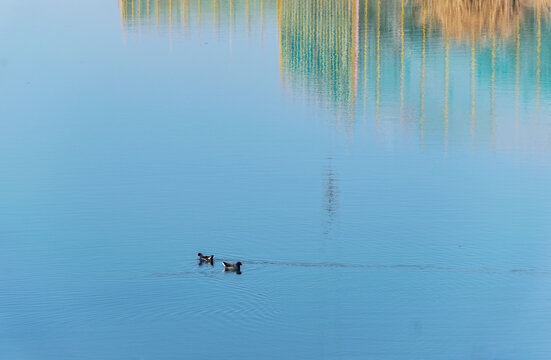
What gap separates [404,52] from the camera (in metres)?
28.7

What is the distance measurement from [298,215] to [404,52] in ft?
48.5

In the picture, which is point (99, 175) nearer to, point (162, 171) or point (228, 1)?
point (162, 171)

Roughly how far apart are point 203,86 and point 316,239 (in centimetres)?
1081

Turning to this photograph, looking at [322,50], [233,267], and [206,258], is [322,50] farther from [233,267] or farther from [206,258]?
[233,267]

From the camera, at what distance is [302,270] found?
41.3ft

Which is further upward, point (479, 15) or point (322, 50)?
point (479, 15)

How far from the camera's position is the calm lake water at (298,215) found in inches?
432

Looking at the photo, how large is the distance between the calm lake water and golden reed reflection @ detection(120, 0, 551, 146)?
119mm

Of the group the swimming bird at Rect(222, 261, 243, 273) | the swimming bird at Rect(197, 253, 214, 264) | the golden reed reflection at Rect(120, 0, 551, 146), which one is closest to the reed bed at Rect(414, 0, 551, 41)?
the golden reed reflection at Rect(120, 0, 551, 146)

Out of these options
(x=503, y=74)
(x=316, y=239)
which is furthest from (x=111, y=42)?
(x=316, y=239)

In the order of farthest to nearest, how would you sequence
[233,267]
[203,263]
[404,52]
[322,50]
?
1. [322,50]
2. [404,52]
3. [203,263]
4. [233,267]

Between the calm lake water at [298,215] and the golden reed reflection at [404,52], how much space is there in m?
0.12

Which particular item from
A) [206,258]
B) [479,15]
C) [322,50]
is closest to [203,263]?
[206,258]

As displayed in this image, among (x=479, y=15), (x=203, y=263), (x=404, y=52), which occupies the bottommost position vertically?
(x=203, y=263)
